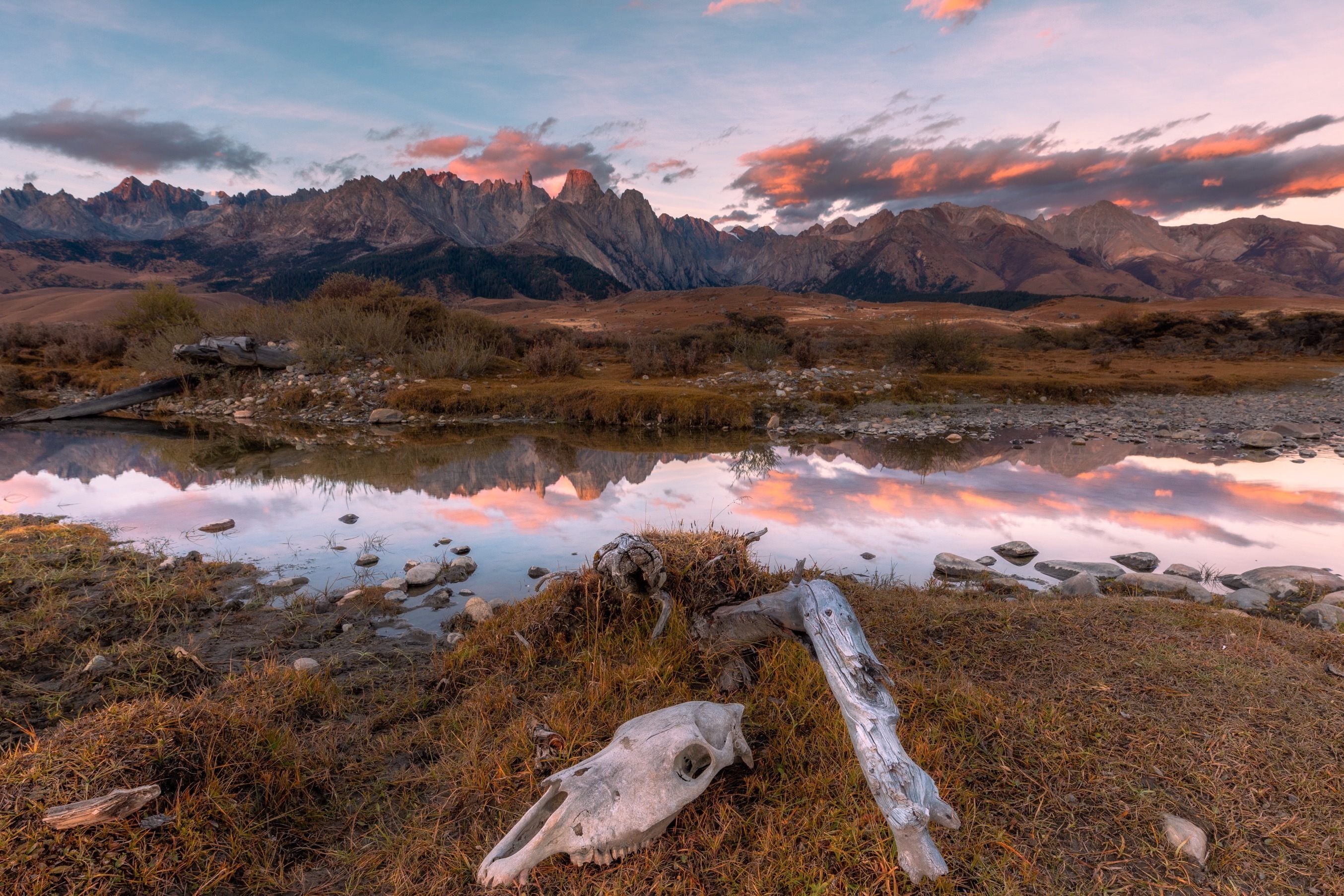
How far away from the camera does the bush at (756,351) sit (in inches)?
1081

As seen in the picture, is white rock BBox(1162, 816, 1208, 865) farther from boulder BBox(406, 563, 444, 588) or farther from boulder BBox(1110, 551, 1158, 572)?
boulder BBox(406, 563, 444, 588)

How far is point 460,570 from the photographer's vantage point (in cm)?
747

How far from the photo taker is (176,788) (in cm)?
286

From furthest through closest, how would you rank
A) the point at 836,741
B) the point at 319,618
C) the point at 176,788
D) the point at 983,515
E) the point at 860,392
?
the point at 860,392, the point at 983,515, the point at 319,618, the point at 836,741, the point at 176,788

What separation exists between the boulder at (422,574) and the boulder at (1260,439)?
21.2m

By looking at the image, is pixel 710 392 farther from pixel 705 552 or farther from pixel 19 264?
pixel 19 264

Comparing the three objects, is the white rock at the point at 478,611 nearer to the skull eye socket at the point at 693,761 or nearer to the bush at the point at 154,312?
the skull eye socket at the point at 693,761

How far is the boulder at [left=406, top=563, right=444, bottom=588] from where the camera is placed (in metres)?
6.98

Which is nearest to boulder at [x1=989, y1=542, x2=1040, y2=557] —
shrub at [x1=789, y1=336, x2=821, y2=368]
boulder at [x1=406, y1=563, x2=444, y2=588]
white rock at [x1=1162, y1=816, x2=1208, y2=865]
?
white rock at [x1=1162, y1=816, x2=1208, y2=865]

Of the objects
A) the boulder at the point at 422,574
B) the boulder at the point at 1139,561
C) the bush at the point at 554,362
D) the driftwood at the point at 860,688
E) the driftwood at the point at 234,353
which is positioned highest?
the driftwood at the point at 234,353

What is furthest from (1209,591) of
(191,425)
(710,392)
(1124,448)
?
(191,425)

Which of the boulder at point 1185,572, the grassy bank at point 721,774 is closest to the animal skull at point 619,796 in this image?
the grassy bank at point 721,774

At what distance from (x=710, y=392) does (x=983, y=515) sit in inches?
469

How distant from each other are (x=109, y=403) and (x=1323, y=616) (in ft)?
106
